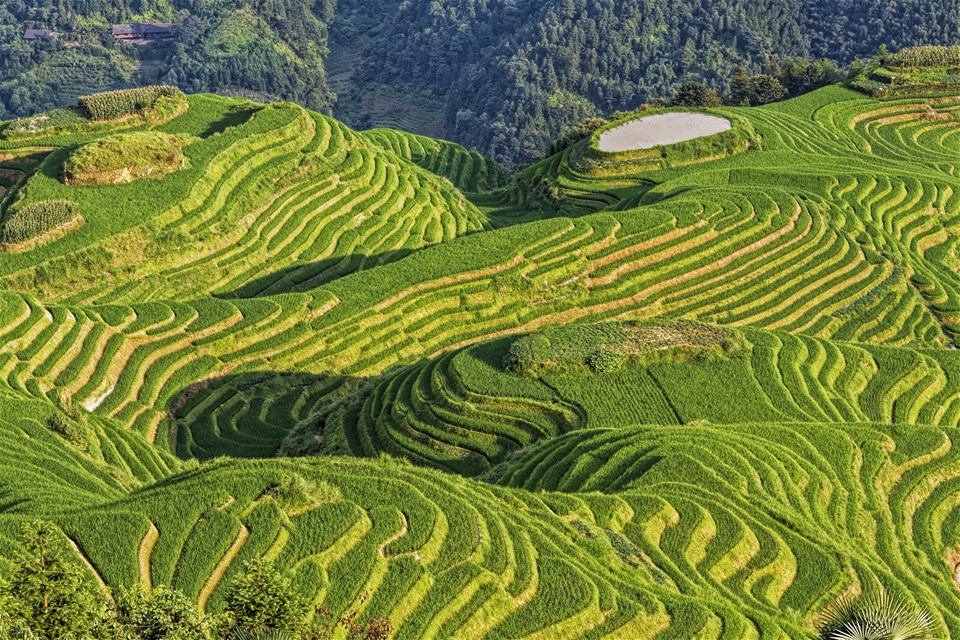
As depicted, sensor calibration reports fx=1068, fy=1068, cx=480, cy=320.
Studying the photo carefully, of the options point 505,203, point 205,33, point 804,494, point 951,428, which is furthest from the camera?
point 205,33

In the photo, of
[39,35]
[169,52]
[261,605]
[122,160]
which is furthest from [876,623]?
[39,35]

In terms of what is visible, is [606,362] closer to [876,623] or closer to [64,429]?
[876,623]

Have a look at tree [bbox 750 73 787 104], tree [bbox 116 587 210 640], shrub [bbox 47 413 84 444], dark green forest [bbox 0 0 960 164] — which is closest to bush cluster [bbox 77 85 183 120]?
shrub [bbox 47 413 84 444]

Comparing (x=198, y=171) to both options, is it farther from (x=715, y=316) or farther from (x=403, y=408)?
(x=715, y=316)

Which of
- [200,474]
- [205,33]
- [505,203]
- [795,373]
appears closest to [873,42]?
[505,203]

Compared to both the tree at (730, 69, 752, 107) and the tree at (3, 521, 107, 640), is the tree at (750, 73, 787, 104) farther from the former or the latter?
the tree at (3, 521, 107, 640)
